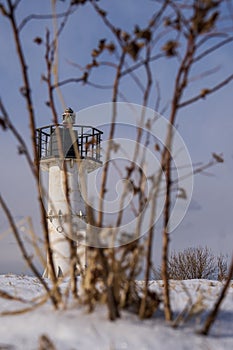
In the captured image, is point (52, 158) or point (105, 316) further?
point (52, 158)

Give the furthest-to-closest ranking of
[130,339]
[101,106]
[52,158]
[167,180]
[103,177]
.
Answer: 1. [52,158]
2. [101,106]
3. [103,177]
4. [167,180]
5. [130,339]

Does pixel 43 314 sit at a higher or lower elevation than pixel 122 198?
lower

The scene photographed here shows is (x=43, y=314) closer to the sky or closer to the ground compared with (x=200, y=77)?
closer to the ground

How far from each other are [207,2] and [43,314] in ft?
4.54

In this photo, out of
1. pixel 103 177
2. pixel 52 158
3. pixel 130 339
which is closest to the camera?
pixel 130 339

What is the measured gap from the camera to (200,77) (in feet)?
6.03

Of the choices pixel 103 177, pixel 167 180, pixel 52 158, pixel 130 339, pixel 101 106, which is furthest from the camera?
pixel 52 158

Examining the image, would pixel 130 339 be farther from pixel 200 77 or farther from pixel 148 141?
pixel 200 77

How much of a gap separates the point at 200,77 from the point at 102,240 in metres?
0.72

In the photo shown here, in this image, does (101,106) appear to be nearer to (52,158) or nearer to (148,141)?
(148,141)

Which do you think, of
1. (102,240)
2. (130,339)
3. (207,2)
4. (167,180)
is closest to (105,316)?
(130,339)

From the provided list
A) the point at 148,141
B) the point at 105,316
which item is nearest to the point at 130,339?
the point at 105,316

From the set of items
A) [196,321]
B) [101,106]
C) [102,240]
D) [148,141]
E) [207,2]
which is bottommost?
[196,321]

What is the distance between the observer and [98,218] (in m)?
1.96
